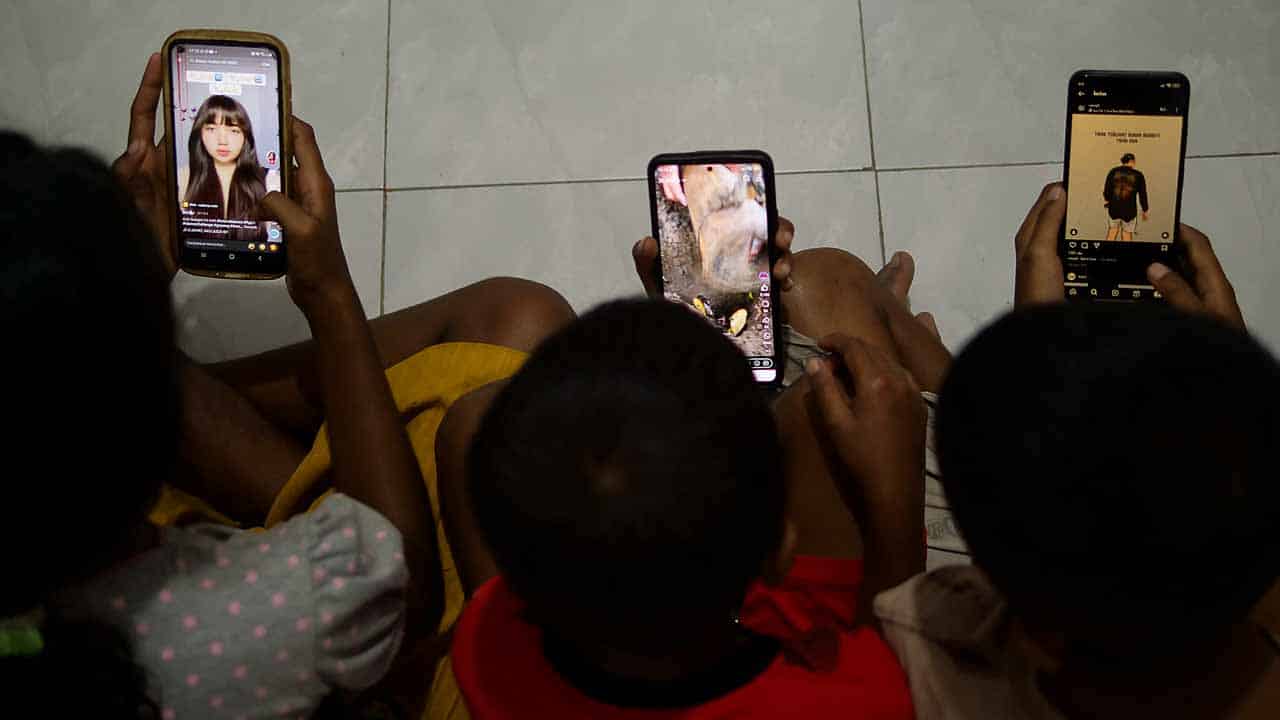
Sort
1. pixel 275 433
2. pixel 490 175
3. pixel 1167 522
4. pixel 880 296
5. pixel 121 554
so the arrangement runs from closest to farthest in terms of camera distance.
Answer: pixel 1167 522 < pixel 121 554 < pixel 275 433 < pixel 880 296 < pixel 490 175

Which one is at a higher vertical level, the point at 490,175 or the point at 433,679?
the point at 490,175

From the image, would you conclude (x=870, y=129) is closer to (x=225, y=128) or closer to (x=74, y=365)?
(x=225, y=128)

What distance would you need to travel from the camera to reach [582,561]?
0.53 meters

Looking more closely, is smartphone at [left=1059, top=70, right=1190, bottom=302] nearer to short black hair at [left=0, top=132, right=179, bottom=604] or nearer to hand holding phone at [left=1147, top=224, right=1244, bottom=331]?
hand holding phone at [left=1147, top=224, right=1244, bottom=331]

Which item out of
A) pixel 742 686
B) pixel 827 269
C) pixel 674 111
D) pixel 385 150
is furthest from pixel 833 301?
pixel 385 150

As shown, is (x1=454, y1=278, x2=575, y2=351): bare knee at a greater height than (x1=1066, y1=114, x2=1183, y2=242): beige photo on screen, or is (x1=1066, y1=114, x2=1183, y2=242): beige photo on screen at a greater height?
(x1=1066, y1=114, x2=1183, y2=242): beige photo on screen

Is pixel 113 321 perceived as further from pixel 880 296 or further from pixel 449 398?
pixel 880 296

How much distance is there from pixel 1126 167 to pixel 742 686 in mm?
695

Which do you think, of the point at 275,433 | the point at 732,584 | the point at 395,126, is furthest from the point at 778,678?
the point at 395,126

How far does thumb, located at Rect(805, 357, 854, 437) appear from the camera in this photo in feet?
2.79

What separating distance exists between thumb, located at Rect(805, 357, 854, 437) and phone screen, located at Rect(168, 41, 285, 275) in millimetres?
544

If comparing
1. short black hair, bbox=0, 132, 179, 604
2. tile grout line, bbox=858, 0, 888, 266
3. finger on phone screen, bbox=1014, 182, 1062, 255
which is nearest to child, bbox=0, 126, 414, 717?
short black hair, bbox=0, 132, 179, 604

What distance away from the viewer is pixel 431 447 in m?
0.93

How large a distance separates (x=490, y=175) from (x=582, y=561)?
3.00 ft
